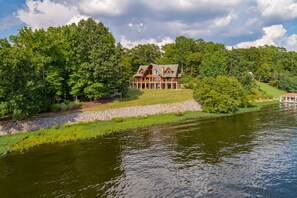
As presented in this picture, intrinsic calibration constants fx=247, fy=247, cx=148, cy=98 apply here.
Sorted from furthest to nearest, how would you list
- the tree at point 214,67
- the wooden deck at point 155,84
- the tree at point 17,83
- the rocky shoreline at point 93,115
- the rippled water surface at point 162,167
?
1. the tree at point 214,67
2. the wooden deck at point 155,84
3. the rocky shoreline at point 93,115
4. the tree at point 17,83
5. the rippled water surface at point 162,167

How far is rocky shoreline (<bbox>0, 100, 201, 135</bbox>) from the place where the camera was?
36312mm

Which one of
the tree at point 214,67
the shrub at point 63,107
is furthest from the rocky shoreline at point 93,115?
A: the tree at point 214,67

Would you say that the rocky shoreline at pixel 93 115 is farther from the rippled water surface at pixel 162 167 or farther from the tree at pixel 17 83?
the rippled water surface at pixel 162 167

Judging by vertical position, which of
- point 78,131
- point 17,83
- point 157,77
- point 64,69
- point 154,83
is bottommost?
point 78,131

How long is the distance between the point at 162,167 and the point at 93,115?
968 inches

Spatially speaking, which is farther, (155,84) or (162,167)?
(155,84)

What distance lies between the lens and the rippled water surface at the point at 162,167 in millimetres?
18219

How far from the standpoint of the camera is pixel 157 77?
85062 millimetres

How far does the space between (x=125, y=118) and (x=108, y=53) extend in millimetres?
16788

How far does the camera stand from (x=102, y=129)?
3753 centimetres

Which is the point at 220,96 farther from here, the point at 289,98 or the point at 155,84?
the point at 289,98

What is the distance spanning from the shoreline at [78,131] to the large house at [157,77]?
3548cm

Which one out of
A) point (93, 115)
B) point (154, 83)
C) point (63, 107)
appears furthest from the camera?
point (154, 83)

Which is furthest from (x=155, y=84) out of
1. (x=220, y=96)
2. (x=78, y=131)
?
(x=78, y=131)
